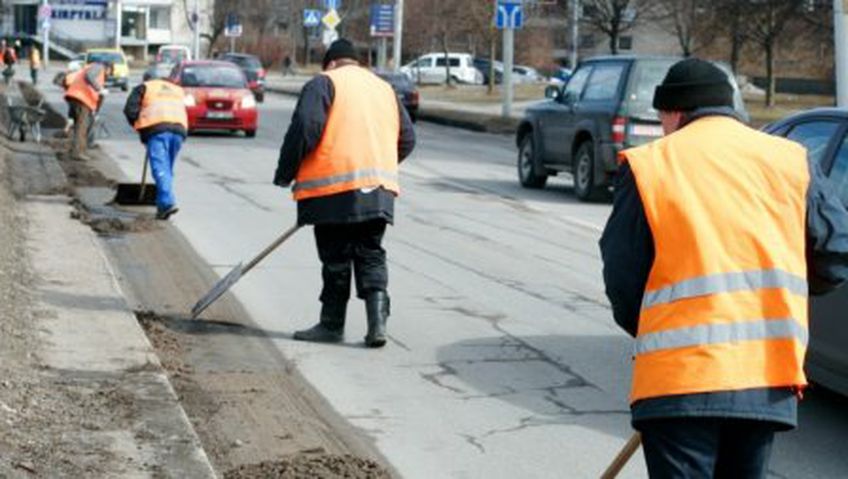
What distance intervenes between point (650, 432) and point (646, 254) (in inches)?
18.7

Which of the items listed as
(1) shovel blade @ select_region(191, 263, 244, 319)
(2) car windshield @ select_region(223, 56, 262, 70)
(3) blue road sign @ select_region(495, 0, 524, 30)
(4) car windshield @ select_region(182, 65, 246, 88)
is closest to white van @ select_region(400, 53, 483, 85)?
(2) car windshield @ select_region(223, 56, 262, 70)

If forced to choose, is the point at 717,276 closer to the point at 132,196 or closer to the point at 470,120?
the point at 132,196

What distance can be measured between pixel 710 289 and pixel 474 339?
5.67 meters

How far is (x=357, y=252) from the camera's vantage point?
30.2 ft

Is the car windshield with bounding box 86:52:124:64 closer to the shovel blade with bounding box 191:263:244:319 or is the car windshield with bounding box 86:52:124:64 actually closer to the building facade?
the building facade

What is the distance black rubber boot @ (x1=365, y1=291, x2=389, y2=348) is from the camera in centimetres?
921

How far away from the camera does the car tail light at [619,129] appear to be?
18328 mm

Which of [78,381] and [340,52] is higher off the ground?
[340,52]

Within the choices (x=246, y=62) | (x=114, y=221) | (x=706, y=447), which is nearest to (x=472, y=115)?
(x=246, y=62)

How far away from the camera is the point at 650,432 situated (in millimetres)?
4109

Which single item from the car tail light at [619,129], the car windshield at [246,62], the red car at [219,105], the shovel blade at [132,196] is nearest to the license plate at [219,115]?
the red car at [219,105]

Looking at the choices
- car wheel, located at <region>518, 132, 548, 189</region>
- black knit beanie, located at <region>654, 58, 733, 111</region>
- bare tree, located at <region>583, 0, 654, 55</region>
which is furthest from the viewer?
bare tree, located at <region>583, 0, 654, 55</region>

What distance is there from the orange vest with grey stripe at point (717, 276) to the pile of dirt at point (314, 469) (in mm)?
2431

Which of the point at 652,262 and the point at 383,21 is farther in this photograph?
the point at 383,21
